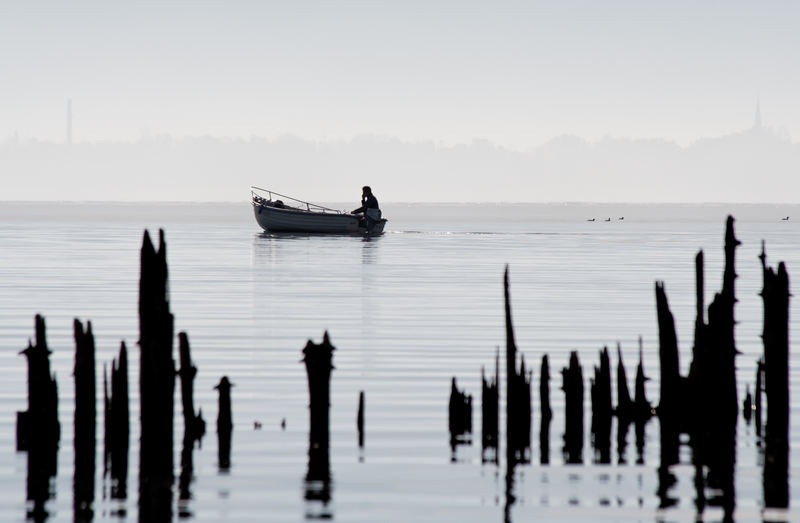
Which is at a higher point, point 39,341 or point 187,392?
point 39,341

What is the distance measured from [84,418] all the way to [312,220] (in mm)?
64740

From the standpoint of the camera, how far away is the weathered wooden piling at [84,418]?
10766 millimetres

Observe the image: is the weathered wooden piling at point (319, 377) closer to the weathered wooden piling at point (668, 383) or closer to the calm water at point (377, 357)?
the calm water at point (377, 357)

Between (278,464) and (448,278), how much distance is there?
2890cm

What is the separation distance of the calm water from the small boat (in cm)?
1992

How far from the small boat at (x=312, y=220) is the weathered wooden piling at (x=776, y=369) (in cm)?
5982

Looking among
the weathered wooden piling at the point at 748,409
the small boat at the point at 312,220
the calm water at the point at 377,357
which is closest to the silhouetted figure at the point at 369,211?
the small boat at the point at 312,220

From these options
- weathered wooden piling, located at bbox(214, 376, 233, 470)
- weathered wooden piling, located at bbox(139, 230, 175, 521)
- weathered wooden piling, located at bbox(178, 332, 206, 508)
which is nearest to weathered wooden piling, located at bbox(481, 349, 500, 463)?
weathered wooden piling, located at bbox(214, 376, 233, 470)

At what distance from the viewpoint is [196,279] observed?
39500mm

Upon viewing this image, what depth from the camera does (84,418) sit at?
37.3 feet

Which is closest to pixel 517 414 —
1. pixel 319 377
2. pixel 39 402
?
pixel 319 377

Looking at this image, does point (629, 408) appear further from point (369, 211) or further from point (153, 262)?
point (369, 211)

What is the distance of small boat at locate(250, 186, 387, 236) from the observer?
242 feet

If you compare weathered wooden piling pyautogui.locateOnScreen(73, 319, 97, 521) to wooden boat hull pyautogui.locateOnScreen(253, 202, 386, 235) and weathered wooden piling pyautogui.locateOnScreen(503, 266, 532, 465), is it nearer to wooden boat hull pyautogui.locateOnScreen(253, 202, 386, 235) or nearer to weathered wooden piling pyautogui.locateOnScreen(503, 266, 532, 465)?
weathered wooden piling pyautogui.locateOnScreen(503, 266, 532, 465)
